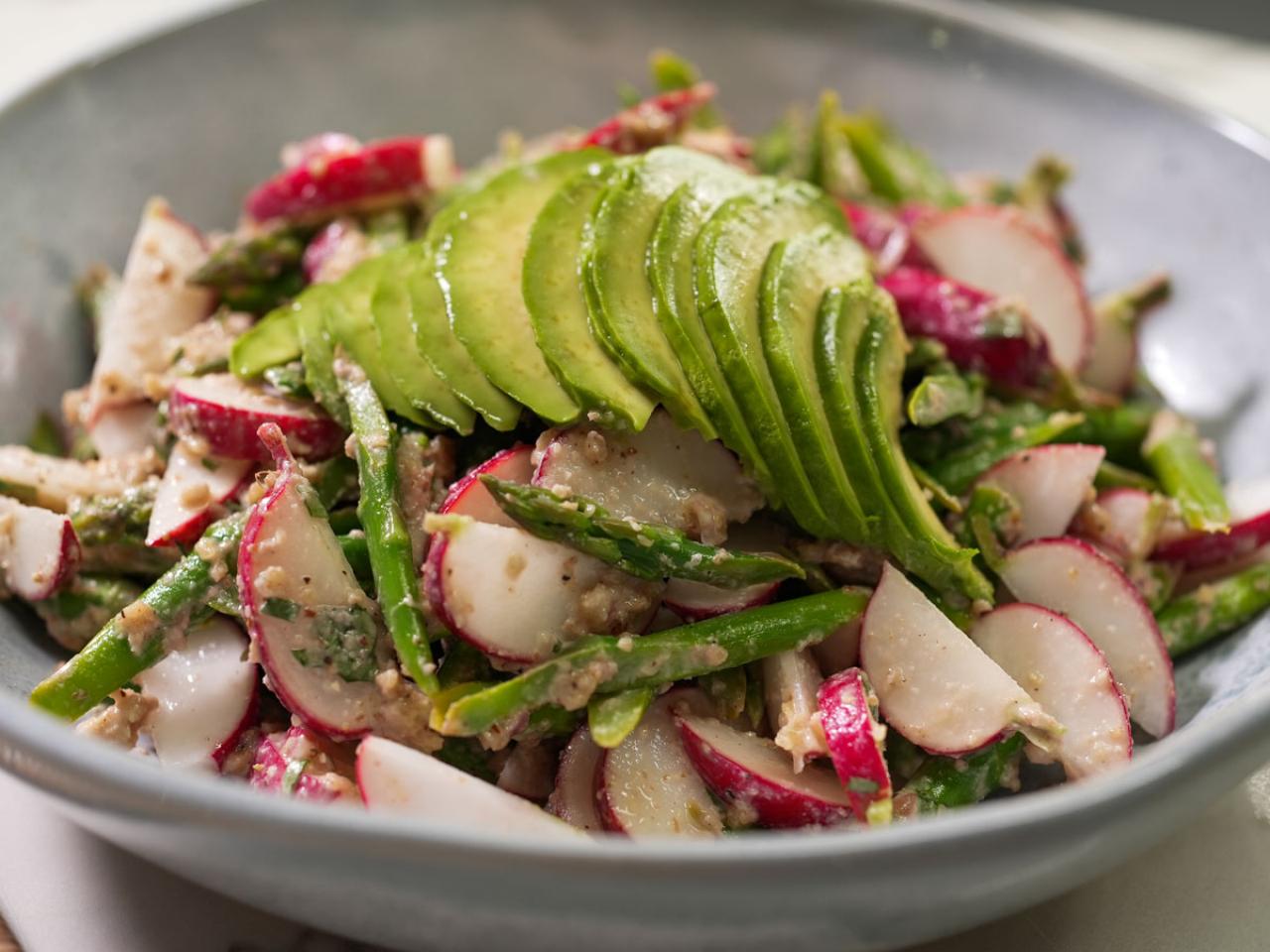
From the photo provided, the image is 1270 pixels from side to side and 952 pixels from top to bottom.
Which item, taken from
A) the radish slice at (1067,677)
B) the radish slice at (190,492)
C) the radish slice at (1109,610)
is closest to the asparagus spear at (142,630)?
the radish slice at (190,492)

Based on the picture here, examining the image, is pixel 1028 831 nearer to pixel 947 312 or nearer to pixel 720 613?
pixel 720 613

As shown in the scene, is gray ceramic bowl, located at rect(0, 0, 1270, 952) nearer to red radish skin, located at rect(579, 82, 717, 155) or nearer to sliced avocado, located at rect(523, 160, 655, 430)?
sliced avocado, located at rect(523, 160, 655, 430)

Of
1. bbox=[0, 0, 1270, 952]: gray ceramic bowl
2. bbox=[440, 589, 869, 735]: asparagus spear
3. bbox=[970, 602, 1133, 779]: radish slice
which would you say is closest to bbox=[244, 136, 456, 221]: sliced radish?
bbox=[0, 0, 1270, 952]: gray ceramic bowl

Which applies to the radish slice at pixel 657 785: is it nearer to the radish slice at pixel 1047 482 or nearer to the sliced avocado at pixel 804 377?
the sliced avocado at pixel 804 377

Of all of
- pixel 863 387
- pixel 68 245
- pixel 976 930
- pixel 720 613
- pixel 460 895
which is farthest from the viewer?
pixel 68 245

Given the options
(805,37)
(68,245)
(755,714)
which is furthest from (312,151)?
(755,714)

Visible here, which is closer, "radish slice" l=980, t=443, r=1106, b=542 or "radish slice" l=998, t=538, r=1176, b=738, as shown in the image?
"radish slice" l=998, t=538, r=1176, b=738
